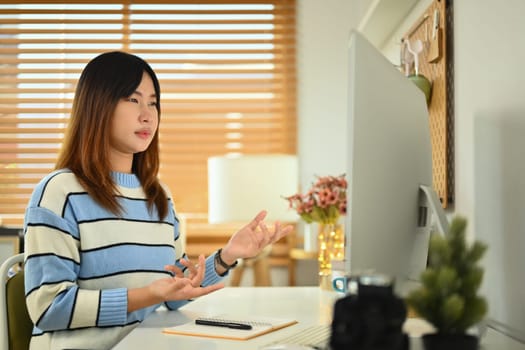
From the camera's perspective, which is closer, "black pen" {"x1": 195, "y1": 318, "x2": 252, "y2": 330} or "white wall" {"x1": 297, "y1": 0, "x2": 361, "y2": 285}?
"black pen" {"x1": 195, "y1": 318, "x2": 252, "y2": 330}

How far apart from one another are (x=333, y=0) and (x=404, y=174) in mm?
2892

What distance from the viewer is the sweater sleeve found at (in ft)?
4.17

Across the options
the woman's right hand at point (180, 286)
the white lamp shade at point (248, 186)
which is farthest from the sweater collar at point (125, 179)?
the white lamp shade at point (248, 186)

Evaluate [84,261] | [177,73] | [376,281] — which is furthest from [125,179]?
[177,73]

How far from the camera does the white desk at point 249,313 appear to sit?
3.55 ft

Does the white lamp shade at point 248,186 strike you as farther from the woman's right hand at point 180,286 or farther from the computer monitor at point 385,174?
the computer monitor at point 385,174

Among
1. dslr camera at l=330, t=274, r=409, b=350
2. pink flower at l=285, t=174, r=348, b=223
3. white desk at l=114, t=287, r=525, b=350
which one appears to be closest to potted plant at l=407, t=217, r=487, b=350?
dslr camera at l=330, t=274, r=409, b=350

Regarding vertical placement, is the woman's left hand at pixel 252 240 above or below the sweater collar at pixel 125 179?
below

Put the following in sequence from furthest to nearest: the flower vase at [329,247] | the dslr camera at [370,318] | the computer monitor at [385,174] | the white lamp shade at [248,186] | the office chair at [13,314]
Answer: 1. the white lamp shade at [248,186]
2. the flower vase at [329,247]
3. the office chair at [13,314]
4. the computer monitor at [385,174]
5. the dslr camera at [370,318]

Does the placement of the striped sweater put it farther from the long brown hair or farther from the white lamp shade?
→ the white lamp shade

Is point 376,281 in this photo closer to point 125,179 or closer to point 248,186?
point 125,179

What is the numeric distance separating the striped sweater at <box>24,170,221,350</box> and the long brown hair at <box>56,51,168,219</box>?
41 millimetres

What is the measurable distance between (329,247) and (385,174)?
109 centimetres

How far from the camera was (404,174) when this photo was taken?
3.39 ft
